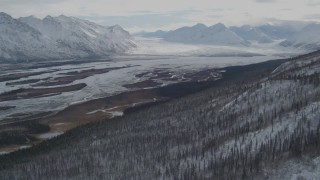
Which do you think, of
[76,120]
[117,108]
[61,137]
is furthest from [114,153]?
[117,108]

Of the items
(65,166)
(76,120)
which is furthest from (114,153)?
(76,120)

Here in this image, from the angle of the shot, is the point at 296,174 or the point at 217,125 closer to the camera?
the point at 296,174

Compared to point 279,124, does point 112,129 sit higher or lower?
lower

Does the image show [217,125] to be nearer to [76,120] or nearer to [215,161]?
[215,161]

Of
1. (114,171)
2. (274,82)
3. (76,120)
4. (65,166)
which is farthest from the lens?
(76,120)

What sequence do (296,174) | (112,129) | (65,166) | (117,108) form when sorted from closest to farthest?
(296,174) < (65,166) < (112,129) < (117,108)

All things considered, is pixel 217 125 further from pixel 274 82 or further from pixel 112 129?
pixel 112 129
